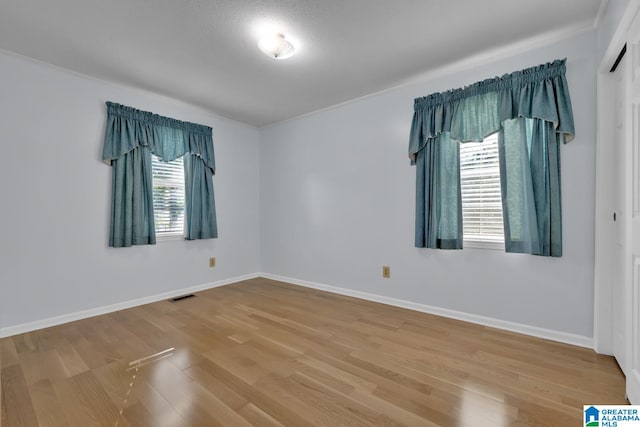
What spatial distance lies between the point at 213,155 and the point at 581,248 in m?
4.20

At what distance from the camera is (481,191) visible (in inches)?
108

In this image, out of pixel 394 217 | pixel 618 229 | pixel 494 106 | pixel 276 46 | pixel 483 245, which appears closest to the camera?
pixel 618 229

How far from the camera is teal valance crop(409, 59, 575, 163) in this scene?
Result: 2.30 metres

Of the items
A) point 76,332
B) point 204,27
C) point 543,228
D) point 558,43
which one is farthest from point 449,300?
point 76,332

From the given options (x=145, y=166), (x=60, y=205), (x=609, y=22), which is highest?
(x=609, y=22)

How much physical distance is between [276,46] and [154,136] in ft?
6.66

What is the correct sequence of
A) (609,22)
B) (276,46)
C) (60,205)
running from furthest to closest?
(60,205) → (276,46) → (609,22)

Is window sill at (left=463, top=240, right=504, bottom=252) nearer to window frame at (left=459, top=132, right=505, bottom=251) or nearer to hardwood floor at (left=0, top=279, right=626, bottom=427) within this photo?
window frame at (left=459, top=132, right=505, bottom=251)

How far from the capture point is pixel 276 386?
1.78 metres

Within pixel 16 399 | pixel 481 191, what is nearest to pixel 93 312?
pixel 16 399

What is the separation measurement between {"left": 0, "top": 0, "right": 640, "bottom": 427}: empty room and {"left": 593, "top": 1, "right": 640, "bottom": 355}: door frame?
1 cm

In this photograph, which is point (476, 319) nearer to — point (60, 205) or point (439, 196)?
point (439, 196)

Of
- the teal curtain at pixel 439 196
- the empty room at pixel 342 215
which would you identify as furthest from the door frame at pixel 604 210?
the teal curtain at pixel 439 196

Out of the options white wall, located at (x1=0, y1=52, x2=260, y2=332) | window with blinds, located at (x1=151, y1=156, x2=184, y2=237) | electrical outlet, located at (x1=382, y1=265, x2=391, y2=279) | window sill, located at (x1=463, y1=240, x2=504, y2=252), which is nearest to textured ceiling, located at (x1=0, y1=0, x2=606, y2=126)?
white wall, located at (x1=0, y1=52, x2=260, y2=332)
